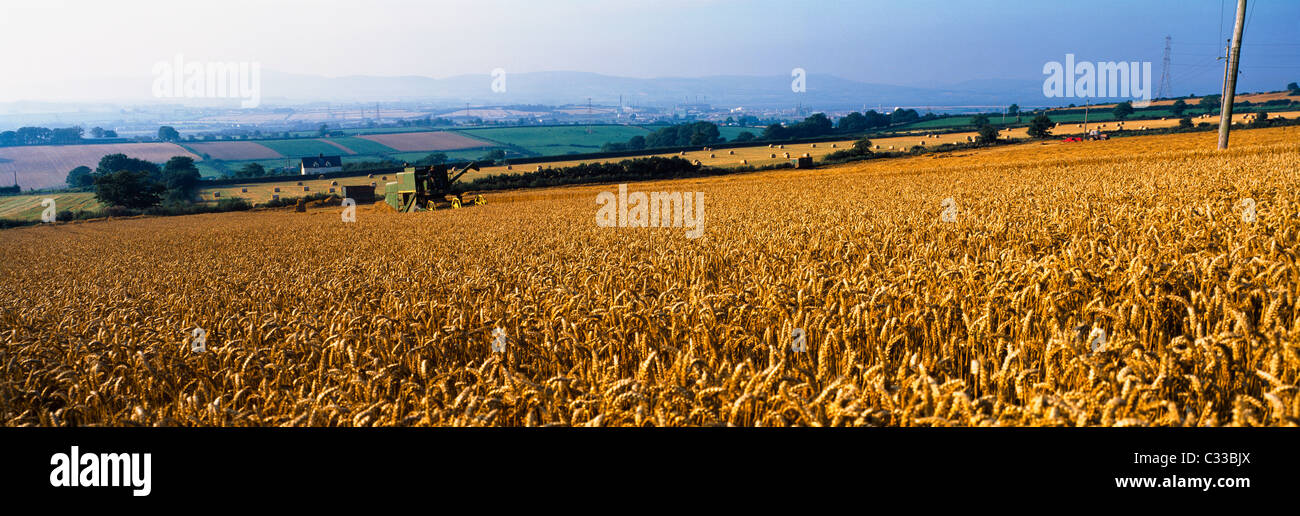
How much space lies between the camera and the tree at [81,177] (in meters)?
110

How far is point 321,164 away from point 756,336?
125 meters

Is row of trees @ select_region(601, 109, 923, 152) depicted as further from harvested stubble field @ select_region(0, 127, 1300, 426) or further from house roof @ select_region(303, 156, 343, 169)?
harvested stubble field @ select_region(0, 127, 1300, 426)

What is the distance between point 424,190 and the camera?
38.2 metres

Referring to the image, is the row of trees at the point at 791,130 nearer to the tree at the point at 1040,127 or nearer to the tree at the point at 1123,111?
the tree at the point at 1123,111

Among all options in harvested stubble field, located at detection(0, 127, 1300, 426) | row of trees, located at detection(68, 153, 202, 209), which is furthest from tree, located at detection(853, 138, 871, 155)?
row of trees, located at detection(68, 153, 202, 209)

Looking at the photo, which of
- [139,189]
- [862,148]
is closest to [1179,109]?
[862,148]

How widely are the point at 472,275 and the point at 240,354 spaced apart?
3.27 metres

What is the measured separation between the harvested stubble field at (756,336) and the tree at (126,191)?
76.2 metres

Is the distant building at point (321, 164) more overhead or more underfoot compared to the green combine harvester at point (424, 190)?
more overhead

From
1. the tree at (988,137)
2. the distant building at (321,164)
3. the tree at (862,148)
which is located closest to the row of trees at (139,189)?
the distant building at (321,164)

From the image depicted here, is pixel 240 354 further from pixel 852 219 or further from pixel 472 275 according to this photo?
pixel 852 219

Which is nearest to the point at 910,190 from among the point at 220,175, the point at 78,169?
the point at 220,175

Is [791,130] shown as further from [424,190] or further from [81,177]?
[81,177]

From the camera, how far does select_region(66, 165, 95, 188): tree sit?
359 feet
